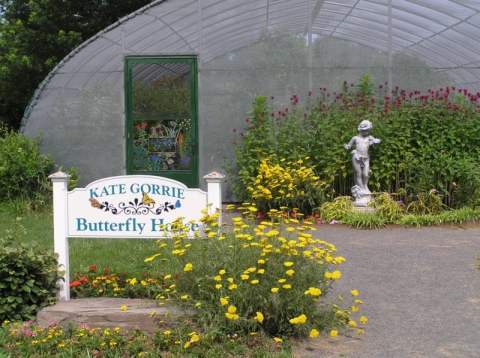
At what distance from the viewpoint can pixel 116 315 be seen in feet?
13.4

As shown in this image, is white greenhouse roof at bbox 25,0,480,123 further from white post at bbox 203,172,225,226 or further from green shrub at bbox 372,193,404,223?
white post at bbox 203,172,225,226

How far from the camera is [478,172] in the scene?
9.09m

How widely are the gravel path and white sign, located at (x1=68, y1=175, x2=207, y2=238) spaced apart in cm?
140

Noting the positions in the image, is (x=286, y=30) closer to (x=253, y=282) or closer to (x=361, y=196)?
(x=361, y=196)

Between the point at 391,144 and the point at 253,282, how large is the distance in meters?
6.42

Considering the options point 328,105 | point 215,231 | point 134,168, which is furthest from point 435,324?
point 134,168

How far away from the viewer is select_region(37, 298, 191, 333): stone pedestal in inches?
160

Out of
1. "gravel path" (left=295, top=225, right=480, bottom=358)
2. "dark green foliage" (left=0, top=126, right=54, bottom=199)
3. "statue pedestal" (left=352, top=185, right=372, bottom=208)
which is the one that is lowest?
"gravel path" (left=295, top=225, right=480, bottom=358)

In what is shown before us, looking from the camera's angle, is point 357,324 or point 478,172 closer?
point 357,324

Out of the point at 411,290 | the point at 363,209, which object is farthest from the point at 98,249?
the point at 363,209

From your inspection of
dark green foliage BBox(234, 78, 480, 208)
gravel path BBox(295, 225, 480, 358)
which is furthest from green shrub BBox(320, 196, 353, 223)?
gravel path BBox(295, 225, 480, 358)

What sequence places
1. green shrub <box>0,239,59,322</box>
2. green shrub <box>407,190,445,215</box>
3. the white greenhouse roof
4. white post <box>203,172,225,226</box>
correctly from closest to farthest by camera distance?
green shrub <box>0,239,59,322</box> → white post <box>203,172,225,226</box> → green shrub <box>407,190,445,215</box> → the white greenhouse roof

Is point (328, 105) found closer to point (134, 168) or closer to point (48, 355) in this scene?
point (134, 168)

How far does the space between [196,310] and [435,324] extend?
1.77 meters
